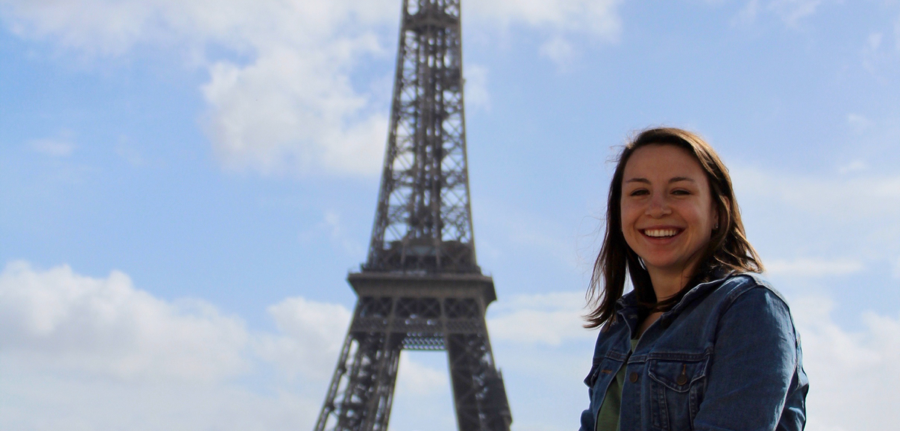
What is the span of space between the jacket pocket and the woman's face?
45 centimetres

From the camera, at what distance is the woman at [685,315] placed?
106 inches

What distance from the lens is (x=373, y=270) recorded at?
1795 inches

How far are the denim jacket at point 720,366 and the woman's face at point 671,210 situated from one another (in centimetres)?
27

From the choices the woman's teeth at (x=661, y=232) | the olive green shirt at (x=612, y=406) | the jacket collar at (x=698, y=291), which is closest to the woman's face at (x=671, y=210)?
the woman's teeth at (x=661, y=232)

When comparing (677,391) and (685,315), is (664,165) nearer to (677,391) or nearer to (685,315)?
(685,315)

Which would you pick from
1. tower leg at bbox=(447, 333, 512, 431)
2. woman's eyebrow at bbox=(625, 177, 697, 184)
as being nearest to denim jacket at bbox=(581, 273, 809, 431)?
woman's eyebrow at bbox=(625, 177, 697, 184)

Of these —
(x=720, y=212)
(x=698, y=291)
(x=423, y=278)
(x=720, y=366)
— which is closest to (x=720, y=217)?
(x=720, y=212)

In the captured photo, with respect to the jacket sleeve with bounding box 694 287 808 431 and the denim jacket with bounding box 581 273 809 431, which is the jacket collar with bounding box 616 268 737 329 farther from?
the jacket sleeve with bounding box 694 287 808 431

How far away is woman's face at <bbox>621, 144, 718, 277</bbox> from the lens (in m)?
3.21

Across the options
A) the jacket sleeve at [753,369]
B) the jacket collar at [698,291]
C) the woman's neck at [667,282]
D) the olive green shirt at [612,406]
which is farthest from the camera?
the woman's neck at [667,282]

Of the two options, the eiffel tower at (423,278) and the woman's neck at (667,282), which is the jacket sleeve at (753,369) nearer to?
the woman's neck at (667,282)

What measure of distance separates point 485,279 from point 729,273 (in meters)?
42.4

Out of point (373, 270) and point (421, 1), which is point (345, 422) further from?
point (421, 1)

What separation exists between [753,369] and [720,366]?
Answer: 0.10m
